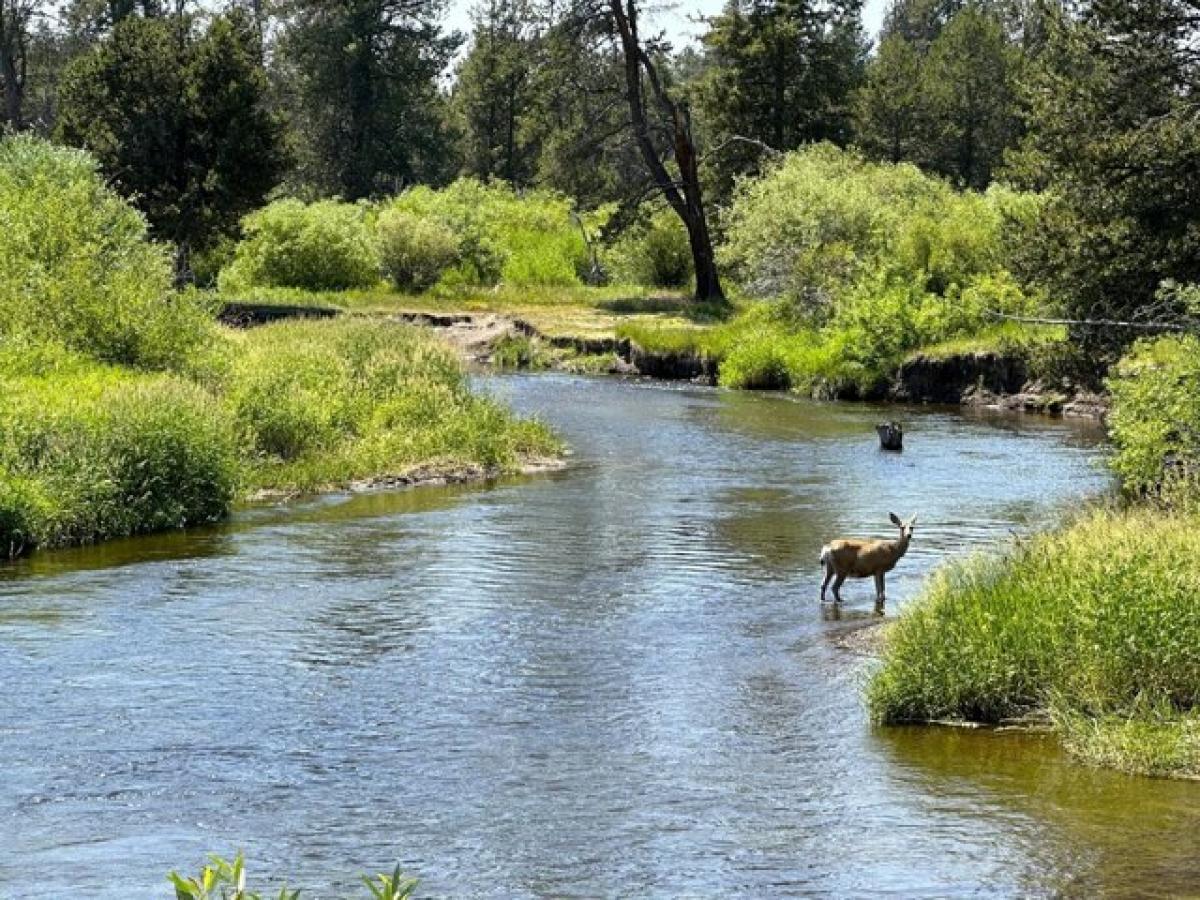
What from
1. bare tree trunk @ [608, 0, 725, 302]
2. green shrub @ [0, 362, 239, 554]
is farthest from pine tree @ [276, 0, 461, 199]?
green shrub @ [0, 362, 239, 554]

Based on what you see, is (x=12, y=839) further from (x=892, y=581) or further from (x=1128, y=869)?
(x=892, y=581)

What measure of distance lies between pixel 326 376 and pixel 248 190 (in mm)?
26915

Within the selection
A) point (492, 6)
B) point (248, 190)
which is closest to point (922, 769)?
point (248, 190)

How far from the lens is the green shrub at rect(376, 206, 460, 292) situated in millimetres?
64688

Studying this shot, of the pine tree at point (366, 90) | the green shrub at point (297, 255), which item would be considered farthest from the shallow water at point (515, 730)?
the pine tree at point (366, 90)

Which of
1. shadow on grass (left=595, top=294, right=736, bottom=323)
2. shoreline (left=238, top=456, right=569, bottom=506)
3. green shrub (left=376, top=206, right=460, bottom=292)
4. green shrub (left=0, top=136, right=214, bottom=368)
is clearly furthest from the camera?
green shrub (left=376, top=206, right=460, bottom=292)

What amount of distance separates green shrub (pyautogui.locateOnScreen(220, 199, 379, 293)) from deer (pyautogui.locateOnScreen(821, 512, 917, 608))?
47355 mm

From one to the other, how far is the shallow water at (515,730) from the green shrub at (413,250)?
1575 inches

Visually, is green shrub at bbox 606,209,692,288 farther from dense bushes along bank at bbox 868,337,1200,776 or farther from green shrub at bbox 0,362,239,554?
dense bushes along bank at bbox 868,337,1200,776

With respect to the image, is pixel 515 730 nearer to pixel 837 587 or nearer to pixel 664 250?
pixel 837 587

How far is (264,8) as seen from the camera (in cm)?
10062

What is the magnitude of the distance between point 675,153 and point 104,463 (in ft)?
118

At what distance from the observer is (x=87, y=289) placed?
1155 inches

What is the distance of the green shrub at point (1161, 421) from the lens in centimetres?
2045
